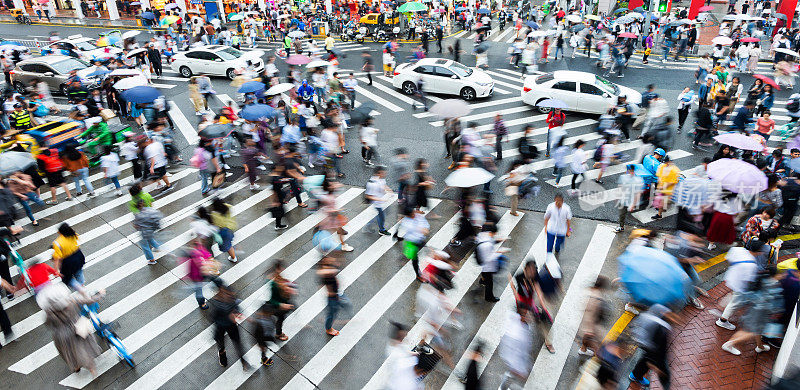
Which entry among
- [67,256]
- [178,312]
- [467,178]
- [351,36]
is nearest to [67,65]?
[351,36]

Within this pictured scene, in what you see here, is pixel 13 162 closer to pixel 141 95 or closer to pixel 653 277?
pixel 141 95

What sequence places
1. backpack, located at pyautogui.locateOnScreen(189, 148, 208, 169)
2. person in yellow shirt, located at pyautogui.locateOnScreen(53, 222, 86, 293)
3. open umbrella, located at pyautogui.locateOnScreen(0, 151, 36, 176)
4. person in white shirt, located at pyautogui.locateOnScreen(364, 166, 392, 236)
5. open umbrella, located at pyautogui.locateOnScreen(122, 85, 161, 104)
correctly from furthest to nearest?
open umbrella, located at pyautogui.locateOnScreen(122, 85, 161, 104), backpack, located at pyautogui.locateOnScreen(189, 148, 208, 169), open umbrella, located at pyautogui.locateOnScreen(0, 151, 36, 176), person in white shirt, located at pyautogui.locateOnScreen(364, 166, 392, 236), person in yellow shirt, located at pyautogui.locateOnScreen(53, 222, 86, 293)

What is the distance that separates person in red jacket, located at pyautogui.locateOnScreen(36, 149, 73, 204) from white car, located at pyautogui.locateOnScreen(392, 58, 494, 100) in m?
12.7

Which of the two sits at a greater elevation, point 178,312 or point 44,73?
point 44,73

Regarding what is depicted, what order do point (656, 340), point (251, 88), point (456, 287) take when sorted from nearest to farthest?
1. point (656, 340)
2. point (456, 287)
3. point (251, 88)

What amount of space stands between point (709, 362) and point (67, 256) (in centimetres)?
1057

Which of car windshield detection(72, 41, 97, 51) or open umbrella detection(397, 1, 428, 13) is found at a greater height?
open umbrella detection(397, 1, 428, 13)

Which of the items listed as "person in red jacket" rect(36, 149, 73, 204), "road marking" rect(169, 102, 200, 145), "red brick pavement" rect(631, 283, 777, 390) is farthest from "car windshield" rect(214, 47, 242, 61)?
A: "red brick pavement" rect(631, 283, 777, 390)

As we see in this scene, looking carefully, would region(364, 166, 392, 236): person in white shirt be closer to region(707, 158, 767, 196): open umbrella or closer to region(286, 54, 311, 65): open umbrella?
region(707, 158, 767, 196): open umbrella

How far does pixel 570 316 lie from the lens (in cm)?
841

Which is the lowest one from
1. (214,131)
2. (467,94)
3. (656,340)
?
(656,340)

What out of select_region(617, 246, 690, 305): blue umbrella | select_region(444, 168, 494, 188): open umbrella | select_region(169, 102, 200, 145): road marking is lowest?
select_region(617, 246, 690, 305): blue umbrella

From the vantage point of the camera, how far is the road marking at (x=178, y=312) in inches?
295

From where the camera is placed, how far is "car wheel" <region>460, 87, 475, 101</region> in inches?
773
